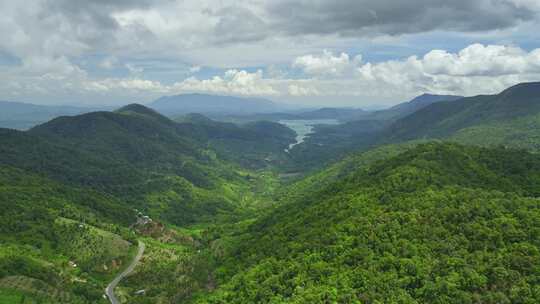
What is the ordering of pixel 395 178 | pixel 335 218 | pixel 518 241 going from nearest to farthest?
pixel 518 241 < pixel 335 218 < pixel 395 178

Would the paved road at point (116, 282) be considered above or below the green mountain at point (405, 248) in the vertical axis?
below

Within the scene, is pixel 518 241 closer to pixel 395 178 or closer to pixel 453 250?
pixel 453 250

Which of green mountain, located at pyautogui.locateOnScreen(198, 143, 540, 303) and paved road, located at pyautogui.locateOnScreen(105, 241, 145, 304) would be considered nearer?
green mountain, located at pyautogui.locateOnScreen(198, 143, 540, 303)

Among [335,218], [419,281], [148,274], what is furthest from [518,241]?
[148,274]

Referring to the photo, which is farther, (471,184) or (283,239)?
(471,184)

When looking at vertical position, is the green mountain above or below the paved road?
above

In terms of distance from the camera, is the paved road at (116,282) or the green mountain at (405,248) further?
the paved road at (116,282)

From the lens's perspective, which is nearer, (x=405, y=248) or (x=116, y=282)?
(x=405, y=248)

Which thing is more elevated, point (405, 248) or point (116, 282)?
point (405, 248)
